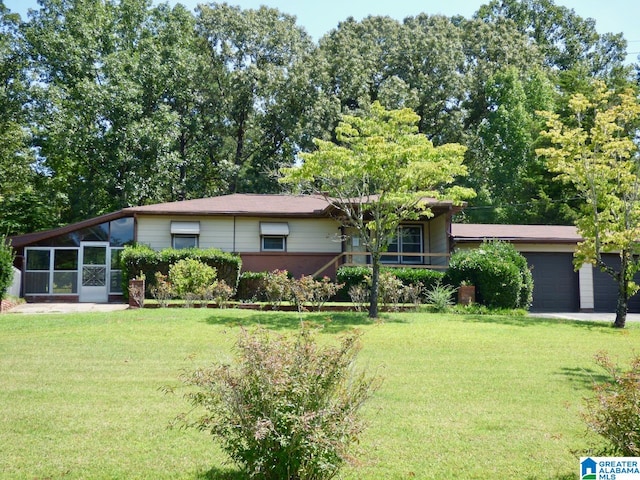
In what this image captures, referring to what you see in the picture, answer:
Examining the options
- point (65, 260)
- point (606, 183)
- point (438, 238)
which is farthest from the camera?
point (438, 238)

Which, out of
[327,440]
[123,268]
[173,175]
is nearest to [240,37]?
[173,175]

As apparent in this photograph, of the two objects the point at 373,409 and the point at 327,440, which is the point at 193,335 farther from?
the point at 327,440

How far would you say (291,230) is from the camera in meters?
23.8

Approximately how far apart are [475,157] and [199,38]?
18828 millimetres

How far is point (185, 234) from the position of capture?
23188 millimetres

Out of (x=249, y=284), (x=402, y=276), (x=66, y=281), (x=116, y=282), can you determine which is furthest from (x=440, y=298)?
(x=66, y=281)

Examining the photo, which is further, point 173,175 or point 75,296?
point 173,175

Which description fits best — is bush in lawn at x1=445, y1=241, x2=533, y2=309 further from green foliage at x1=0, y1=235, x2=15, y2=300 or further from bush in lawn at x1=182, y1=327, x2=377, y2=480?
bush in lawn at x1=182, y1=327, x2=377, y2=480

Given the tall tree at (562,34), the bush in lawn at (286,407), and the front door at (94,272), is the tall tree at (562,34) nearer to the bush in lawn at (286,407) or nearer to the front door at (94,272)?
the front door at (94,272)

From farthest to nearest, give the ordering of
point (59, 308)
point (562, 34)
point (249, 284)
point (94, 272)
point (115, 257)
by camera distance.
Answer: point (562, 34), point (115, 257), point (94, 272), point (249, 284), point (59, 308)

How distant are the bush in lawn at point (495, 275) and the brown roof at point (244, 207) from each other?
573 centimetres

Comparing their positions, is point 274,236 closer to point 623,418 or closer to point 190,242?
point 190,242

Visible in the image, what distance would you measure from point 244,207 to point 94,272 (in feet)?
20.6

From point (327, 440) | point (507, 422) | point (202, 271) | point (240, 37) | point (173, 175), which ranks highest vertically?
point (240, 37)
